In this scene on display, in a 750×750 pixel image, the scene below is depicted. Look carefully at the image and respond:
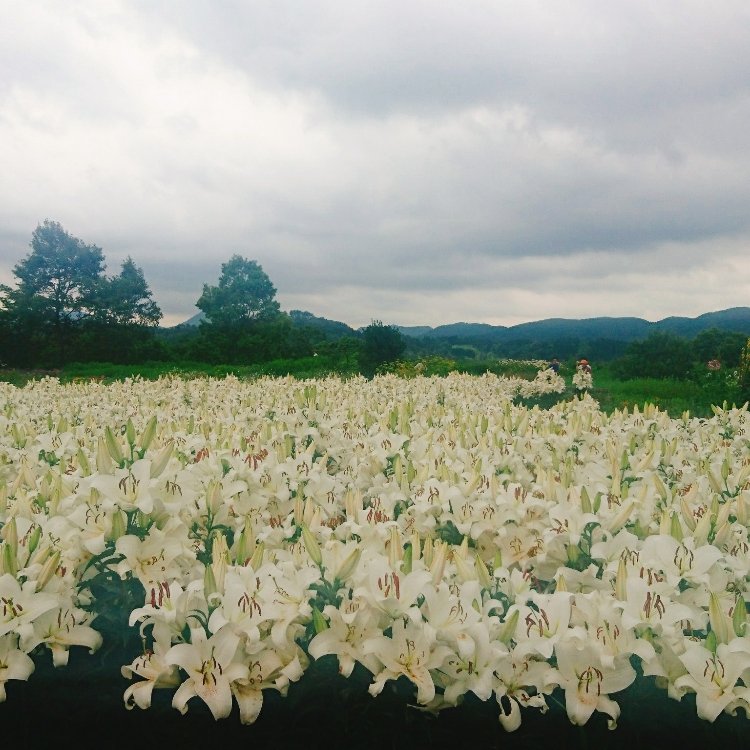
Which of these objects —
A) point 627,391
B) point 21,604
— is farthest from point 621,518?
point 627,391

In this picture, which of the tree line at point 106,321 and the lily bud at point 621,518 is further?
the tree line at point 106,321

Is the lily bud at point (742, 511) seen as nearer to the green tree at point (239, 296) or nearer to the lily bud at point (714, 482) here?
the lily bud at point (714, 482)

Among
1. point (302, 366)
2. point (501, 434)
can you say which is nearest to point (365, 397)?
point (501, 434)

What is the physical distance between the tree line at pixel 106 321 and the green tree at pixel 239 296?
80 mm

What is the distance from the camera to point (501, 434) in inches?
206

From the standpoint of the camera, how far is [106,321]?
44.9m

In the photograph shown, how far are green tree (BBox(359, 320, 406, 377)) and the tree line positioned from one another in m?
13.6

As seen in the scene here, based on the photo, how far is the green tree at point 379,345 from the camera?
24833 millimetres

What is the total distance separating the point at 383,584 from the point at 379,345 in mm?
22837

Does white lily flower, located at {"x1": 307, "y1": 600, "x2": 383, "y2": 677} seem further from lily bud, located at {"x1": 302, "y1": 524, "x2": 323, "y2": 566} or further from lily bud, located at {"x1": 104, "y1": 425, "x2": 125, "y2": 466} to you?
lily bud, located at {"x1": 104, "y1": 425, "x2": 125, "y2": 466}

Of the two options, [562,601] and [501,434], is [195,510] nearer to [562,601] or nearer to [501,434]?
[562,601]

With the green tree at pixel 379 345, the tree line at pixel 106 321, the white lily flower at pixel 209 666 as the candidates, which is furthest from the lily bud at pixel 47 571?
the tree line at pixel 106 321

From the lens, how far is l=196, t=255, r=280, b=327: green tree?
52000 millimetres

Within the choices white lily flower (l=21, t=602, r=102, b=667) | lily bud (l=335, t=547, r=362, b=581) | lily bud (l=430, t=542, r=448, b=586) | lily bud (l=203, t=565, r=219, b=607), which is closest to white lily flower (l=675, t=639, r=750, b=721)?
lily bud (l=430, t=542, r=448, b=586)
